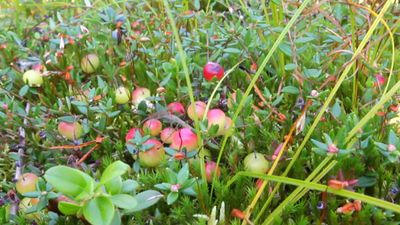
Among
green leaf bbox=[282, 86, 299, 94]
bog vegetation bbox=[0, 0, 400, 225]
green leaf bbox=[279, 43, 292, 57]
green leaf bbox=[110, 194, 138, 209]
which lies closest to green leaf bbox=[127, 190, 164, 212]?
bog vegetation bbox=[0, 0, 400, 225]

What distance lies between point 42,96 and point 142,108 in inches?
15.1

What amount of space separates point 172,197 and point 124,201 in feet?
0.61

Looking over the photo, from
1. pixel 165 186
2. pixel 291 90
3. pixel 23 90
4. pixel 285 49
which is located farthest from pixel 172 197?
pixel 23 90

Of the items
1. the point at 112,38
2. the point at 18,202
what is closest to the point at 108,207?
the point at 18,202

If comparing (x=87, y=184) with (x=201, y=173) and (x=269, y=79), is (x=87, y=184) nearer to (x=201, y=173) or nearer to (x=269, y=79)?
(x=201, y=173)

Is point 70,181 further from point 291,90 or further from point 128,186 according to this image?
point 291,90

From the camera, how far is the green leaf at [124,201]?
1.05 meters

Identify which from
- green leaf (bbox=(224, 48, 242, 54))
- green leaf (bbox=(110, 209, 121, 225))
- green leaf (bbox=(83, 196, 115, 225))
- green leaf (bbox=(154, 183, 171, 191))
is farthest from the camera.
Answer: green leaf (bbox=(224, 48, 242, 54))

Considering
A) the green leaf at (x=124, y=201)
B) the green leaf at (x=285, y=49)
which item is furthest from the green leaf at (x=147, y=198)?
the green leaf at (x=285, y=49)

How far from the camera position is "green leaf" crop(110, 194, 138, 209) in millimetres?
1052

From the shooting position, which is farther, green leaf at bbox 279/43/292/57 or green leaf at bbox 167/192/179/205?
green leaf at bbox 279/43/292/57

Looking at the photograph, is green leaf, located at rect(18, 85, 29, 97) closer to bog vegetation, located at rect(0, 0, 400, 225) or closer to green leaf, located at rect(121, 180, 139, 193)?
bog vegetation, located at rect(0, 0, 400, 225)

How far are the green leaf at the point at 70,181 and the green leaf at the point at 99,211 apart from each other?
0.08 ft

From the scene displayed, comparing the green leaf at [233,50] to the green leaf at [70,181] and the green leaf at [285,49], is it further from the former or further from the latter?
the green leaf at [70,181]
